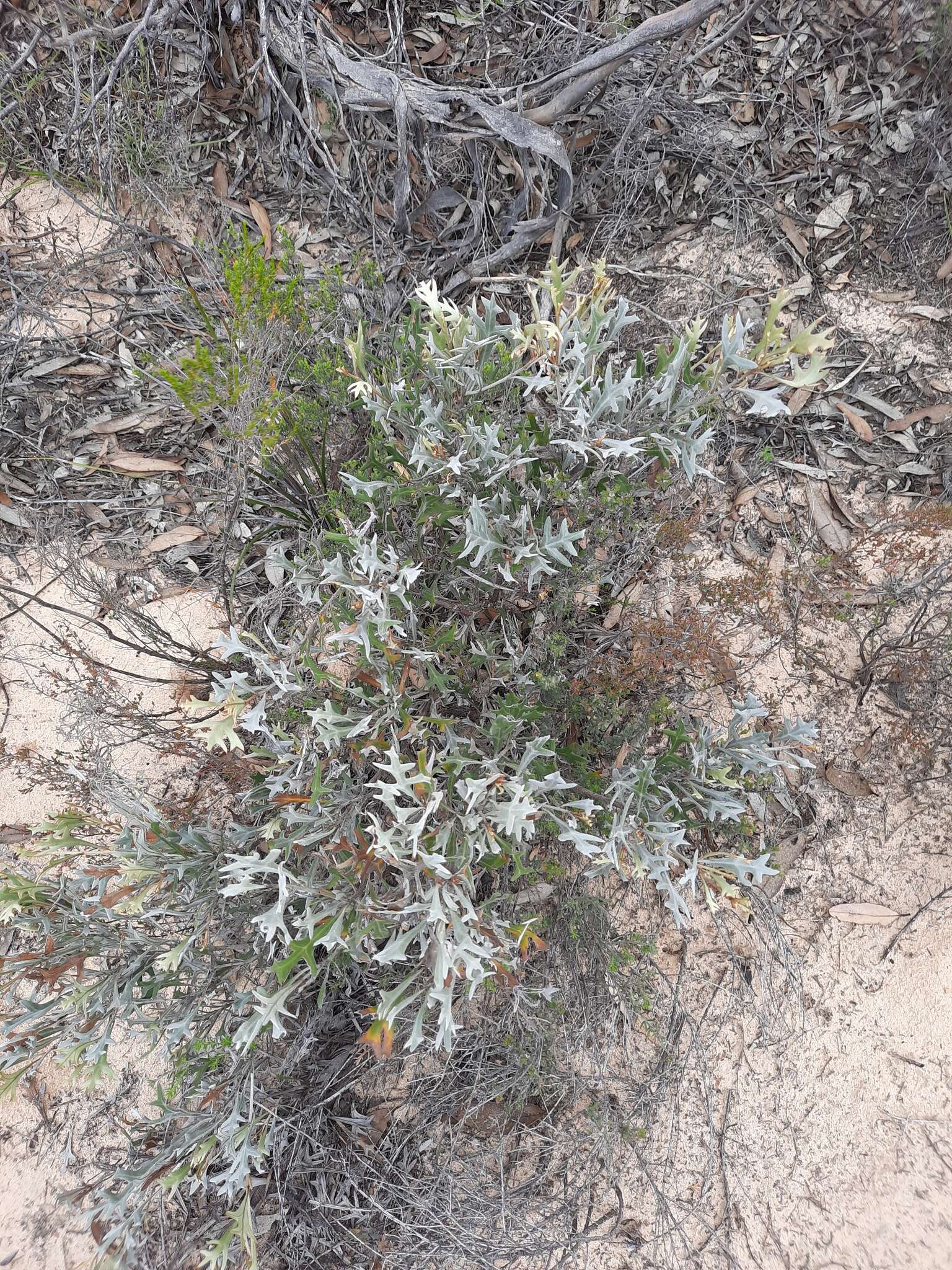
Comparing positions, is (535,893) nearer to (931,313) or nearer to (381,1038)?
(381,1038)

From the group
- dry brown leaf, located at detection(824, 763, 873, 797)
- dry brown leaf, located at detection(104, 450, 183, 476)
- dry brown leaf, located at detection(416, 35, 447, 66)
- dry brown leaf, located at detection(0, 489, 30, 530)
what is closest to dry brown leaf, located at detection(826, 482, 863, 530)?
dry brown leaf, located at detection(824, 763, 873, 797)

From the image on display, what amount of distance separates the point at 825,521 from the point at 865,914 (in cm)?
130

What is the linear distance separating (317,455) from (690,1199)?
2657 mm

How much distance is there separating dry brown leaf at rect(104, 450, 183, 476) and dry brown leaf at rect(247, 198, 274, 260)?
2.83 ft

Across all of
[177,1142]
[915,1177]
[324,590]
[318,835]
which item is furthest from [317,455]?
[915,1177]

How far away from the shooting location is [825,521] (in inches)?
106

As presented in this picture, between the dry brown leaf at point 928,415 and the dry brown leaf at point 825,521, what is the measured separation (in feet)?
1.13

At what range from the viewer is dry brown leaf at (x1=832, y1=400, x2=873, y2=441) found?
8.83 feet

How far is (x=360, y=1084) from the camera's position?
2.52 meters

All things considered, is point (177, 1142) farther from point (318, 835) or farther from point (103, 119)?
point (103, 119)

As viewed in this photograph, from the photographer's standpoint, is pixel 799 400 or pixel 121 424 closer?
pixel 799 400

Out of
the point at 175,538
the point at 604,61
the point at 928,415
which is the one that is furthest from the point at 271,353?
the point at 928,415

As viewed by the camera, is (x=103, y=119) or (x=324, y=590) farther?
(x=103, y=119)

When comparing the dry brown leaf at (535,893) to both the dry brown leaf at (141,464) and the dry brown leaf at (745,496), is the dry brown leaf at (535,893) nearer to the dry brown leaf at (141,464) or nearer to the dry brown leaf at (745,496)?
the dry brown leaf at (745,496)
